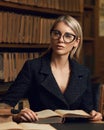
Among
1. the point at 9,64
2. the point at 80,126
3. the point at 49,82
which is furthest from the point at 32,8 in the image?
the point at 80,126

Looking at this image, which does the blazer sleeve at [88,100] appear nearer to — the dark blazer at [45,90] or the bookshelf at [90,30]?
the dark blazer at [45,90]

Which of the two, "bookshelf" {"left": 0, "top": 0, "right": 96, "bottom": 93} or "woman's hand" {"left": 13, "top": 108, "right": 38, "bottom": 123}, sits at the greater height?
"bookshelf" {"left": 0, "top": 0, "right": 96, "bottom": 93}

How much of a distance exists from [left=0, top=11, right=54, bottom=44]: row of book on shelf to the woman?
3.28 ft

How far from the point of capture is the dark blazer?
6.86 ft

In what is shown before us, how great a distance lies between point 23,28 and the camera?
3.30 metres

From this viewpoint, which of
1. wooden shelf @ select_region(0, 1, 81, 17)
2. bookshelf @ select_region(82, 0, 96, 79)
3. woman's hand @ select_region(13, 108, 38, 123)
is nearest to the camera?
woman's hand @ select_region(13, 108, 38, 123)

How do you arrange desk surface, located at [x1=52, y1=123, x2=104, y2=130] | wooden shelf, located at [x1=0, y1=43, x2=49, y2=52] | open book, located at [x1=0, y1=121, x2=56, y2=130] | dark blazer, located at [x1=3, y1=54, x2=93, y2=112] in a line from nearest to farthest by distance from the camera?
open book, located at [x1=0, y1=121, x2=56, y2=130]
desk surface, located at [x1=52, y1=123, x2=104, y2=130]
dark blazer, located at [x1=3, y1=54, x2=93, y2=112]
wooden shelf, located at [x1=0, y1=43, x2=49, y2=52]

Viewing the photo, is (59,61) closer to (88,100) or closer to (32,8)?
(88,100)

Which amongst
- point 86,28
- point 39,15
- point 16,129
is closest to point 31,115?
point 16,129

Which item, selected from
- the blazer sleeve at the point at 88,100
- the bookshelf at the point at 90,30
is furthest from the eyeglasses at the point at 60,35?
the bookshelf at the point at 90,30

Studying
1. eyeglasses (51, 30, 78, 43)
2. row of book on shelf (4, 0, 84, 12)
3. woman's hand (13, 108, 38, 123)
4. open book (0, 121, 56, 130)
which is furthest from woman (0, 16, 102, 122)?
row of book on shelf (4, 0, 84, 12)

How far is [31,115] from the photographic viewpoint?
1620 millimetres

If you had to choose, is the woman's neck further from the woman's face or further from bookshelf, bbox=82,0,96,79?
bookshelf, bbox=82,0,96,79

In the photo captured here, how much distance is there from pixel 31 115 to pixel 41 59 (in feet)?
2.19
